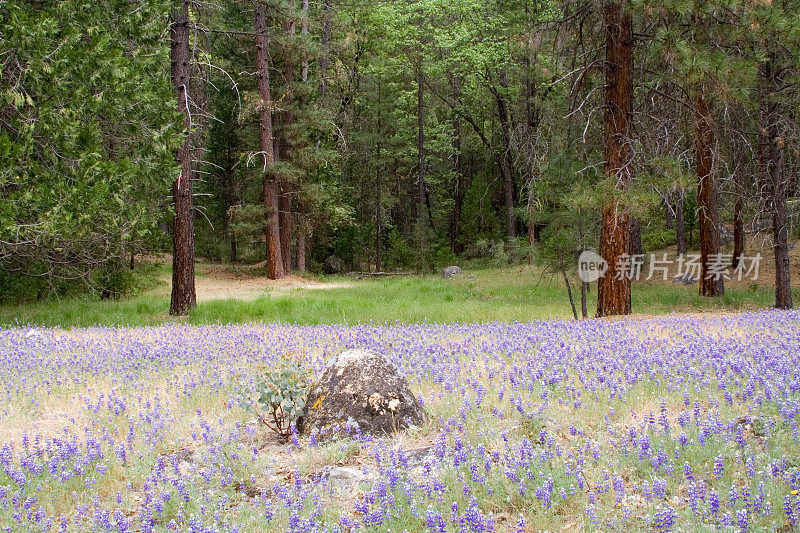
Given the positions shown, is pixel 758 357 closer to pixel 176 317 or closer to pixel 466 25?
pixel 176 317

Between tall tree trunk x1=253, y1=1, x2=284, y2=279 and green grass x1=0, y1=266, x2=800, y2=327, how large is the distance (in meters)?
5.94

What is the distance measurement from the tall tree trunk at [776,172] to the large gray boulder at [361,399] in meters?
13.1

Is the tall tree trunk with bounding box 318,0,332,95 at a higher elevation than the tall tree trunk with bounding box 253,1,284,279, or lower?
higher

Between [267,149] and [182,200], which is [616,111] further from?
[267,149]

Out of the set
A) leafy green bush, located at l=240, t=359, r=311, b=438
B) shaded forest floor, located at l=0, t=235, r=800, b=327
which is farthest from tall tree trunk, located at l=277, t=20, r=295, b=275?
leafy green bush, located at l=240, t=359, r=311, b=438

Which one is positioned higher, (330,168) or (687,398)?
(330,168)

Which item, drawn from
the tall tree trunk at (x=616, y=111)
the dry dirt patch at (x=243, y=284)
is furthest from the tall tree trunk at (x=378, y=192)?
the tall tree trunk at (x=616, y=111)

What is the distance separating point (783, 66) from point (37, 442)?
56.2 feet

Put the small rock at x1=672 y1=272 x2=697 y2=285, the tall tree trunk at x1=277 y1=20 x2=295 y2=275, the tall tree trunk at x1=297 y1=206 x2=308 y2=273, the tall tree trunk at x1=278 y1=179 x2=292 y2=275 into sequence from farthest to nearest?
the tall tree trunk at x1=297 y1=206 x2=308 y2=273, the tall tree trunk at x1=278 y1=179 x2=292 y2=275, the tall tree trunk at x1=277 y1=20 x2=295 y2=275, the small rock at x1=672 y1=272 x2=697 y2=285

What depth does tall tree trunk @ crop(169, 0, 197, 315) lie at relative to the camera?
48.3 ft

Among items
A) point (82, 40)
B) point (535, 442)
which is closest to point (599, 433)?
point (535, 442)

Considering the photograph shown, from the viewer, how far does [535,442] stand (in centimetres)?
429

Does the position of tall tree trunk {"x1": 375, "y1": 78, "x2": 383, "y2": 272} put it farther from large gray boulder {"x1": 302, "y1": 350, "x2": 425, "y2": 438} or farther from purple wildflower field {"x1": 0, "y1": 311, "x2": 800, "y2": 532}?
large gray boulder {"x1": 302, "y1": 350, "x2": 425, "y2": 438}

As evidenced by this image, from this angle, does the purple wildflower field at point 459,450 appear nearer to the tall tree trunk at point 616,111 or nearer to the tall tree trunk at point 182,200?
the tall tree trunk at point 616,111
